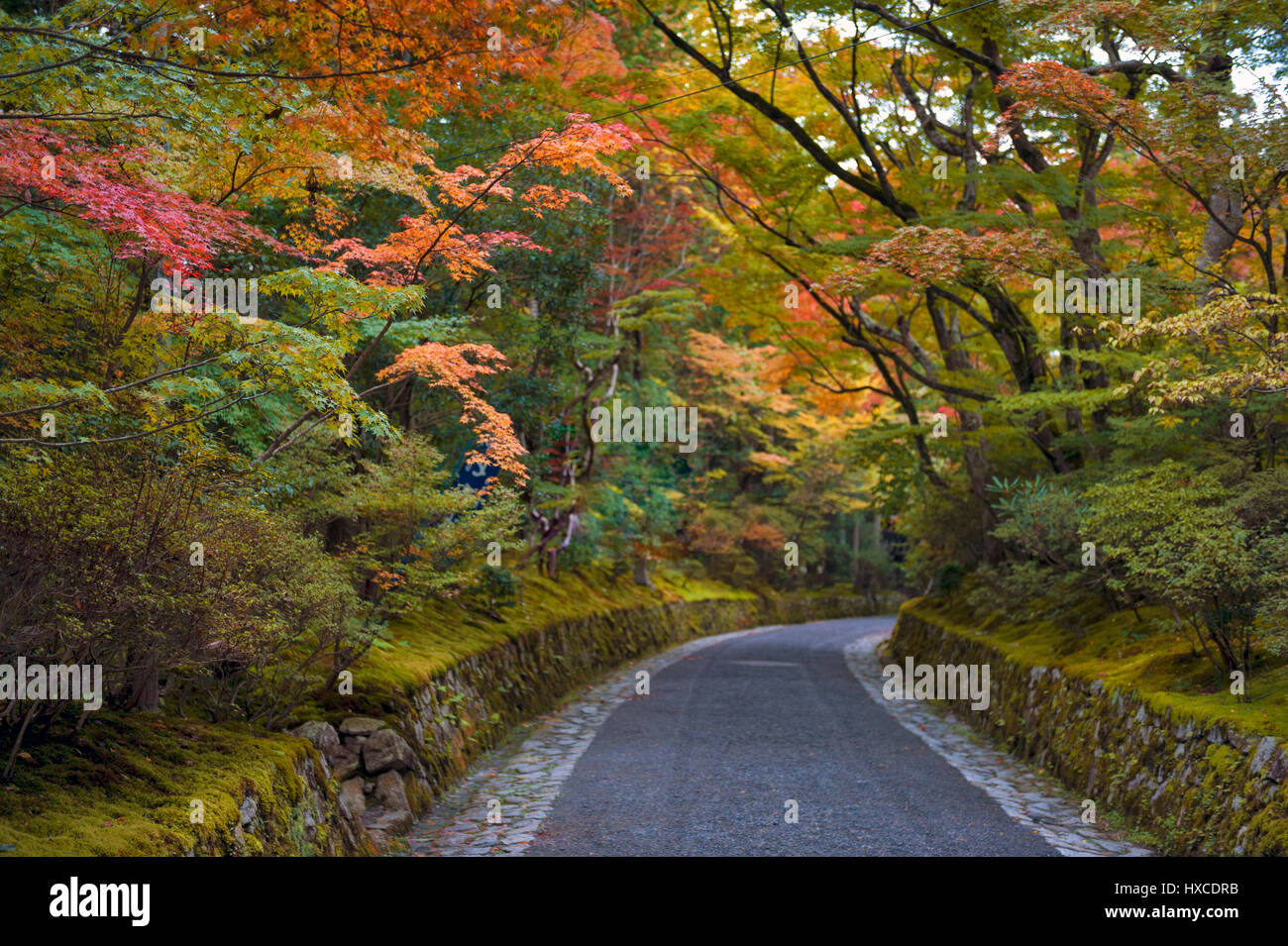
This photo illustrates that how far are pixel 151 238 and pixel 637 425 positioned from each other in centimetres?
1568

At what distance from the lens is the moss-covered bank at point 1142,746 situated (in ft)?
17.0

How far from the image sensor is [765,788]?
24.3 ft

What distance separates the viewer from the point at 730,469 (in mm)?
31016

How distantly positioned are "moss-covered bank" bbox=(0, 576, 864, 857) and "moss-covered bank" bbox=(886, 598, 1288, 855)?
5.23m

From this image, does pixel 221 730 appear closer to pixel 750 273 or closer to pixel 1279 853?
pixel 1279 853

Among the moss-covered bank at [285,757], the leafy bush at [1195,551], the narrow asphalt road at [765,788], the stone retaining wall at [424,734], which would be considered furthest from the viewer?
the leafy bush at [1195,551]

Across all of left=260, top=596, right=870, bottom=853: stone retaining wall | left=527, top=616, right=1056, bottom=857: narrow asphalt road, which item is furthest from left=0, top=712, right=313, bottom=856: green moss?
left=527, top=616, right=1056, bottom=857: narrow asphalt road

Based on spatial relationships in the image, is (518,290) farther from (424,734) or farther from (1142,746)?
(1142,746)

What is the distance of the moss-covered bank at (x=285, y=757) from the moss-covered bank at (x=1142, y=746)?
5232 mm

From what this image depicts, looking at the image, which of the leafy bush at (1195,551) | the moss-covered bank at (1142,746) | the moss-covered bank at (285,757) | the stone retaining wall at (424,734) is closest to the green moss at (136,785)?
the moss-covered bank at (285,757)

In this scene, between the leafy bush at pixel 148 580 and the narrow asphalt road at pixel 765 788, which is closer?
the leafy bush at pixel 148 580

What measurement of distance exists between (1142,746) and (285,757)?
20.0 feet

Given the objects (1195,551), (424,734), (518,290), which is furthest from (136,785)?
(518,290)

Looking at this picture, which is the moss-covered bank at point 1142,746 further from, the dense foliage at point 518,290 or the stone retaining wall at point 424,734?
the stone retaining wall at point 424,734
